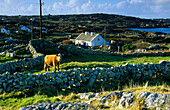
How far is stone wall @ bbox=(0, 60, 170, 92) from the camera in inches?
472

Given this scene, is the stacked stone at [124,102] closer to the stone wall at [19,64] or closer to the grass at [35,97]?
the grass at [35,97]

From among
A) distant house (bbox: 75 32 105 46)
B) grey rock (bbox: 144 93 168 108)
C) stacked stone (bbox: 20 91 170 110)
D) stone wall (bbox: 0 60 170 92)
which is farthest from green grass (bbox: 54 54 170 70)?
distant house (bbox: 75 32 105 46)

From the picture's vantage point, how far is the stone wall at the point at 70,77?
11992mm

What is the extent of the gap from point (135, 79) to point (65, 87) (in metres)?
6.64

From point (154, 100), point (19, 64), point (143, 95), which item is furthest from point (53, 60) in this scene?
point (154, 100)

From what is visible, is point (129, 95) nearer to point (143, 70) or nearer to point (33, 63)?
point (143, 70)

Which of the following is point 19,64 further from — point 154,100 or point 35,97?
point 154,100

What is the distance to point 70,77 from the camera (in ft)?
42.3

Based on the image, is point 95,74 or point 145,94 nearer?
point 145,94

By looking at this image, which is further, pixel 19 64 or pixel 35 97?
pixel 19 64

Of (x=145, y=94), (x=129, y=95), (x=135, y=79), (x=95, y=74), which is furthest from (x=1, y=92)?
(x=135, y=79)

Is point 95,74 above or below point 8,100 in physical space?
above

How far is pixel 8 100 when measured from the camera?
33.7 feet

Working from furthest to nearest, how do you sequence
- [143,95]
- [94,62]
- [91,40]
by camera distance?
[91,40], [94,62], [143,95]
